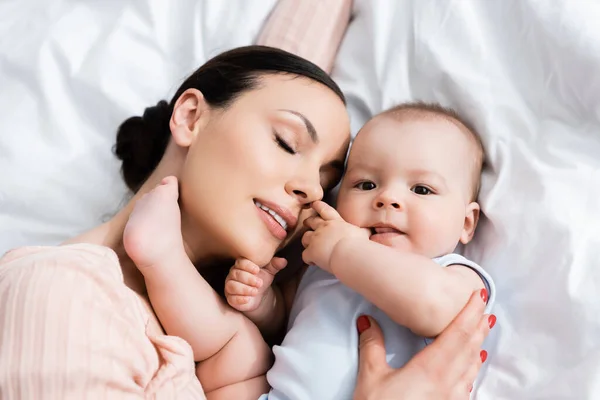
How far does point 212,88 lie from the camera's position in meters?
1.17

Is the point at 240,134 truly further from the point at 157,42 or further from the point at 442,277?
the point at 157,42

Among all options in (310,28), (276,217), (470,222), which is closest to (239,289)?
(276,217)

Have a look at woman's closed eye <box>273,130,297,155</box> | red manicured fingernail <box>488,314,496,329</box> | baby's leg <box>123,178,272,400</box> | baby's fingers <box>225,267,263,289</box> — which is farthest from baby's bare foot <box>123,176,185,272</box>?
red manicured fingernail <box>488,314,496,329</box>

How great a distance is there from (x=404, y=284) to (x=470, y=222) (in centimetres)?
31

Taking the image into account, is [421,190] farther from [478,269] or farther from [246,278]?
[246,278]

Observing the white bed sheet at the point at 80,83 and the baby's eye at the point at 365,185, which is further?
the white bed sheet at the point at 80,83

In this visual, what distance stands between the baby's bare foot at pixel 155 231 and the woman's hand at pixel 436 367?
381mm

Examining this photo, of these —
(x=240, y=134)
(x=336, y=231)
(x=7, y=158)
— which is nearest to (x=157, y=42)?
(x=7, y=158)

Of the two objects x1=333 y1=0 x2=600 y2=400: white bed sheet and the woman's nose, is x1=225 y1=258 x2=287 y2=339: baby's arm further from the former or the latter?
x1=333 y1=0 x2=600 y2=400: white bed sheet

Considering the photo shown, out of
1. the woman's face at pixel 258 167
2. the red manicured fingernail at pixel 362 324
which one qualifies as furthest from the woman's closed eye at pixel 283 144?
the red manicured fingernail at pixel 362 324

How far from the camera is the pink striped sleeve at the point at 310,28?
4.91 feet

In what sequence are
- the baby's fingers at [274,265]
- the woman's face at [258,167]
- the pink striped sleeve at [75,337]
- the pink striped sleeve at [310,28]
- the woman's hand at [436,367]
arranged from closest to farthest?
the pink striped sleeve at [75,337] → the woman's hand at [436,367] → the woman's face at [258,167] → the baby's fingers at [274,265] → the pink striped sleeve at [310,28]

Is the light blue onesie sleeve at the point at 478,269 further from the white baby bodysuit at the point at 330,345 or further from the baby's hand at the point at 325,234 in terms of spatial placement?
the baby's hand at the point at 325,234

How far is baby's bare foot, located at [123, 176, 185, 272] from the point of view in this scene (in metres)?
0.99
